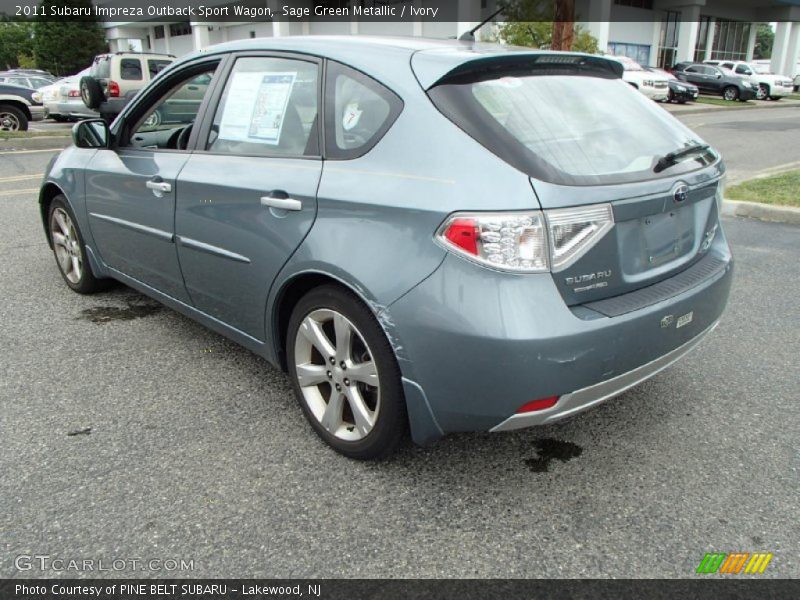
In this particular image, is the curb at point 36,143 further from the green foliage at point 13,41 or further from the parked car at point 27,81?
the green foliage at point 13,41

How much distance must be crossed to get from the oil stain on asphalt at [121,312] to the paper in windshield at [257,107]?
1768 millimetres

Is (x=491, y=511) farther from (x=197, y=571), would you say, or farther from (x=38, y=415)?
(x=38, y=415)

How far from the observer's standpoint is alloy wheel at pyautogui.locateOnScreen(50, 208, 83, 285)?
4602mm

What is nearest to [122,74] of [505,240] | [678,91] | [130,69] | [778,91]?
[130,69]

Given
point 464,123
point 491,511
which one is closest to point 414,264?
point 464,123

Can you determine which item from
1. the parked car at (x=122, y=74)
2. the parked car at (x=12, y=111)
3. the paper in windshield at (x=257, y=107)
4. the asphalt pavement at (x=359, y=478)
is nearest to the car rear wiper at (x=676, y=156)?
the asphalt pavement at (x=359, y=478)

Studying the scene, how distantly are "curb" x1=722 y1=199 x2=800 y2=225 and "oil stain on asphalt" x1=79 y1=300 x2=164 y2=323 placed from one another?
224 inches

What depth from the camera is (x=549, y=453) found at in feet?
9.25

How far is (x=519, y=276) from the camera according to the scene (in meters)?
2.13

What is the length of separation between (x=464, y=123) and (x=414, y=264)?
529 mm

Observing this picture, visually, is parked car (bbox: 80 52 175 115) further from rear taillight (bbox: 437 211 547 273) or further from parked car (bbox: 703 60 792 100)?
parked car (bbox: 703 60 792 100)

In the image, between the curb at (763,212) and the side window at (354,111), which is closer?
the side window at (354,111)

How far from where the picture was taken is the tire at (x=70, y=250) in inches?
179

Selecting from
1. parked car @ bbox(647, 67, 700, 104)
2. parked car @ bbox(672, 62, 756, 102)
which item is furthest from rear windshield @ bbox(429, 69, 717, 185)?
parked car @ bbox(672, 62, 756, 102)
